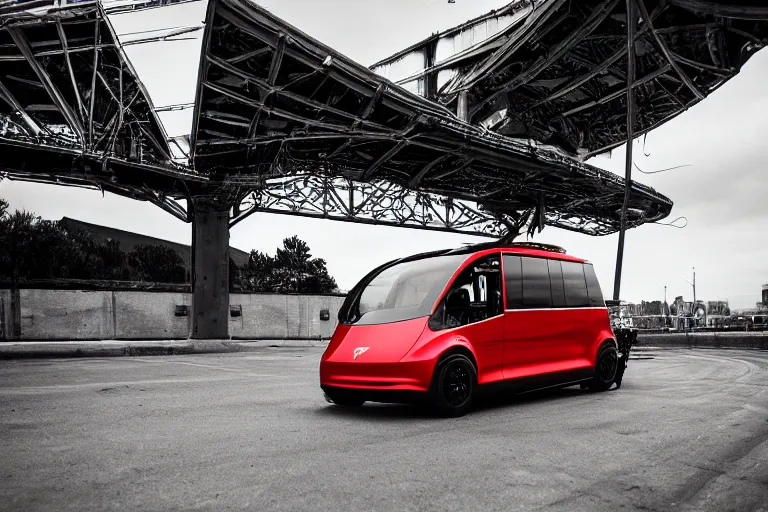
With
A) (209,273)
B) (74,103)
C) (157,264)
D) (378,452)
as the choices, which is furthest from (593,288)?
(157,264)

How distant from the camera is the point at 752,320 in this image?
124ft

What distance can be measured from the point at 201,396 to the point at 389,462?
4851 millimetres

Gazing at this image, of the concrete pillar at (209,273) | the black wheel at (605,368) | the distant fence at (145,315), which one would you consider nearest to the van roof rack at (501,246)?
the black wheel at (605,368)

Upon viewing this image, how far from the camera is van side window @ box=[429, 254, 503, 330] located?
22.2 feet

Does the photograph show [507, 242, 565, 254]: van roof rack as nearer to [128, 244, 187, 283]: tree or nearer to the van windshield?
the van windshield

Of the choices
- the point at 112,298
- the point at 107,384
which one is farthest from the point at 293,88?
the point at 112,298

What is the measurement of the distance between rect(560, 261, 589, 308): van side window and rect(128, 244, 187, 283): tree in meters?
55.8

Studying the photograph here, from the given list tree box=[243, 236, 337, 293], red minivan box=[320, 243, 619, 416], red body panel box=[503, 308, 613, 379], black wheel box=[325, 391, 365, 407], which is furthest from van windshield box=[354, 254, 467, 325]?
tree box=[243, 236, 337, 293]

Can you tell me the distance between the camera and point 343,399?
7.09 meters

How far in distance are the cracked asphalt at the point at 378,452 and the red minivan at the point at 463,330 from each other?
37cm

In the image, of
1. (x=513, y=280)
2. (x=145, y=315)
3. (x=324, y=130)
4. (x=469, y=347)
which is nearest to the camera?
(x=469, y=347)

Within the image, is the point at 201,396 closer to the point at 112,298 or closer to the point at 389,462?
the point at 389,462

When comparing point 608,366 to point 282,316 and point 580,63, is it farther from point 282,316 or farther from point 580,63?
point 282,316

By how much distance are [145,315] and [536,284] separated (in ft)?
85.5
